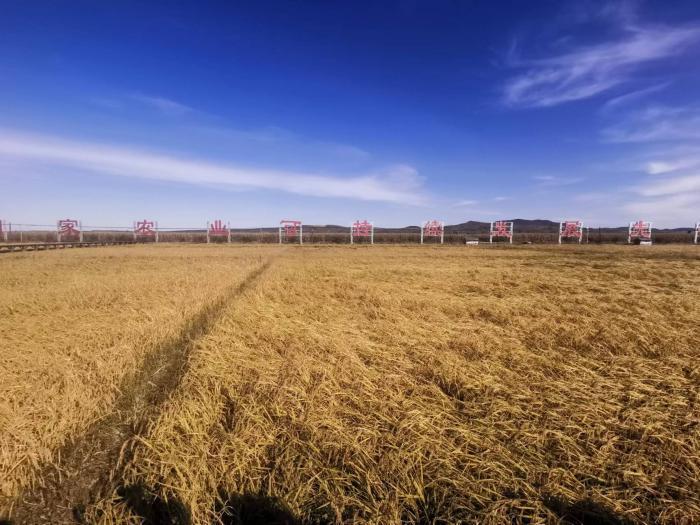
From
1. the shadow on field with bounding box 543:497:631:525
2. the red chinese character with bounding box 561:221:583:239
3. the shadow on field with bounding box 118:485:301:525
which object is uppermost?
the red chinese character with bounding box 561:221:583:239

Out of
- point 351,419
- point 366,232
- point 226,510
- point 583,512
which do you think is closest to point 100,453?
point 226,510

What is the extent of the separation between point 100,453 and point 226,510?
1008mm

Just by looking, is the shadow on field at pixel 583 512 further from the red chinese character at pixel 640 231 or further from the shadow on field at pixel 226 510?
the red chinese character at pixel 640 231

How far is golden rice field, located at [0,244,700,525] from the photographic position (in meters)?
1.63

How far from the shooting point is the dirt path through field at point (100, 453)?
1662 millimetres

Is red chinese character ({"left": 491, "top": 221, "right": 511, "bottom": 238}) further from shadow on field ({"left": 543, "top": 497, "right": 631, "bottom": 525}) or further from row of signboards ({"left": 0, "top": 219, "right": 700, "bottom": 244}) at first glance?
shadow on field ({"left": 543, "top": 497, "right": 631, "bottom": 525})

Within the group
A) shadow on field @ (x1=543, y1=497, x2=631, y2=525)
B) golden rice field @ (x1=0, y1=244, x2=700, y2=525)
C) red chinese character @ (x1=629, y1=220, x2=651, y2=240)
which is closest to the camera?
shadow on field @ (x1=543, y1=497, x2=631, y2=525)

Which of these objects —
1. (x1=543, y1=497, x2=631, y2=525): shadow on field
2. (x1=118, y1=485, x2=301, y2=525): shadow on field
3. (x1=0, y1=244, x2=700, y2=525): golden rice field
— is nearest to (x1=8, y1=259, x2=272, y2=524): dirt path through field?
(x1=0, y1=244, x2=700, y2=525): golden rice field

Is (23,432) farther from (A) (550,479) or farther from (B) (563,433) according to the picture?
(B) (563,433)

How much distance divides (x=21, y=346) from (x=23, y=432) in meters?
2.17

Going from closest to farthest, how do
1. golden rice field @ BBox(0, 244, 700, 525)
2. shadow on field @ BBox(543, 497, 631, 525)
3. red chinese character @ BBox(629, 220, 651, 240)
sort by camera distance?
1. shadow on field @ BBox(543, 497, 631, 525)
2. golden rice field @ BBox(0, 244, 700, 525)
3. red chinese character @ BBox(629, 220, 651, 240)

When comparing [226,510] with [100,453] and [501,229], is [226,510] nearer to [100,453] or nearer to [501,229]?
[100,453]

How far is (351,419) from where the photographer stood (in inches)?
90.4

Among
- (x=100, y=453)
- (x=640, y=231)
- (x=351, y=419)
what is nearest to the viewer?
(x=100, y=453)
